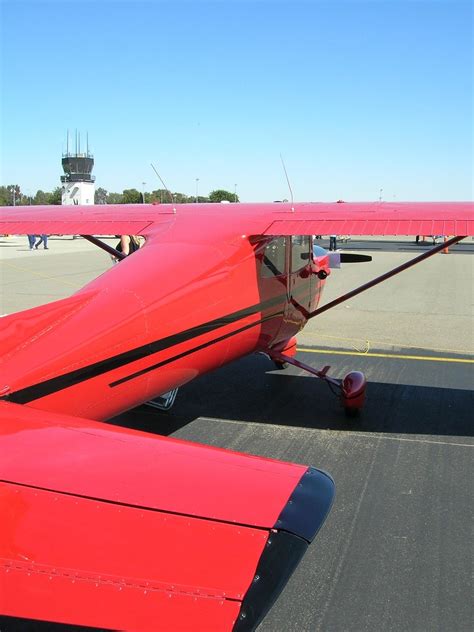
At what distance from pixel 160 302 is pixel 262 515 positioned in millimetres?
2709

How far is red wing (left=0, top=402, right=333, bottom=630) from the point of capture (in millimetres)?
1807

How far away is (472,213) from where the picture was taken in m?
5.98

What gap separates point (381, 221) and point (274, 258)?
1154 mm

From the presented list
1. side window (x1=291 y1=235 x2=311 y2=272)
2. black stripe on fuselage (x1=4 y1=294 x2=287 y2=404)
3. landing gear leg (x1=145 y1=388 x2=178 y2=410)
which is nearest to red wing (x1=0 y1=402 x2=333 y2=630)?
black stripe on fuselage (x1=4 y1=294 x2=287 y2=404)

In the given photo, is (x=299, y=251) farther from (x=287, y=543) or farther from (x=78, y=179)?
(x=78, y=179)

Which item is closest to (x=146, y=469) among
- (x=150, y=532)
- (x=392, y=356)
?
(x=150, y=532)

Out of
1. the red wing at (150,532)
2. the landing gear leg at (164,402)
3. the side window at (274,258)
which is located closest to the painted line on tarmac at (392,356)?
the side window at (274,258)

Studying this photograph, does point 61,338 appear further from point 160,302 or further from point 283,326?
point 283,326

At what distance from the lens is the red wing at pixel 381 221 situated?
18.5ft

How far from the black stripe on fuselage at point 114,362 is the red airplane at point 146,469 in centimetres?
1

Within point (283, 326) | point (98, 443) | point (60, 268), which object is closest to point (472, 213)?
point (283, 326)

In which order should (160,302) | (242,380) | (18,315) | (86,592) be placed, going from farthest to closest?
(242,380)
(160,302)
(18,315)
(86,592)

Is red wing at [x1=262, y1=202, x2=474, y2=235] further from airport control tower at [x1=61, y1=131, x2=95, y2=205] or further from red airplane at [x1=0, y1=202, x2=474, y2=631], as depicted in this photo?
airport control tower at [x1=61, y1=131, x2=95, y2=205]

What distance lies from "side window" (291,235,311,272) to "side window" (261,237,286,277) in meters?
0.33
